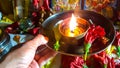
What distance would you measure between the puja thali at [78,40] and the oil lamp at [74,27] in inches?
0.7

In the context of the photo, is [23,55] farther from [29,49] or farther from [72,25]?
[72,25]

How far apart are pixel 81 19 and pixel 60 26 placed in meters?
0.06

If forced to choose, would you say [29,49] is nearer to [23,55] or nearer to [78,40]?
[23,55]

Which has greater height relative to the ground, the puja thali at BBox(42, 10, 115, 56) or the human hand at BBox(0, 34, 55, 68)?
the puja thali at BBox(42, 10, 115, 56)

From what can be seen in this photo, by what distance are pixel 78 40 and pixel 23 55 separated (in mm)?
171

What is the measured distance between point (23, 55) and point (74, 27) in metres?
0.17

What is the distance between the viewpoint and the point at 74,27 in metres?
0.79

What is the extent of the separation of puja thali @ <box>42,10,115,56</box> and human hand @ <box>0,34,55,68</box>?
3cm

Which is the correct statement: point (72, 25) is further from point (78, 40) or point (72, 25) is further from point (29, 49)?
point (29, 49)

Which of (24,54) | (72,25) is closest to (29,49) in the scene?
(24,54)

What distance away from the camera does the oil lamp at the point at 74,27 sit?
77 cm

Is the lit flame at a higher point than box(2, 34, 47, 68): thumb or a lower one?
higher

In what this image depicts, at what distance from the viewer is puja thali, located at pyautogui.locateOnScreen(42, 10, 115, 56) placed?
0.76 m

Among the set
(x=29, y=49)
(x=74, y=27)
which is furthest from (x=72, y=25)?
(x=29, y=49)
